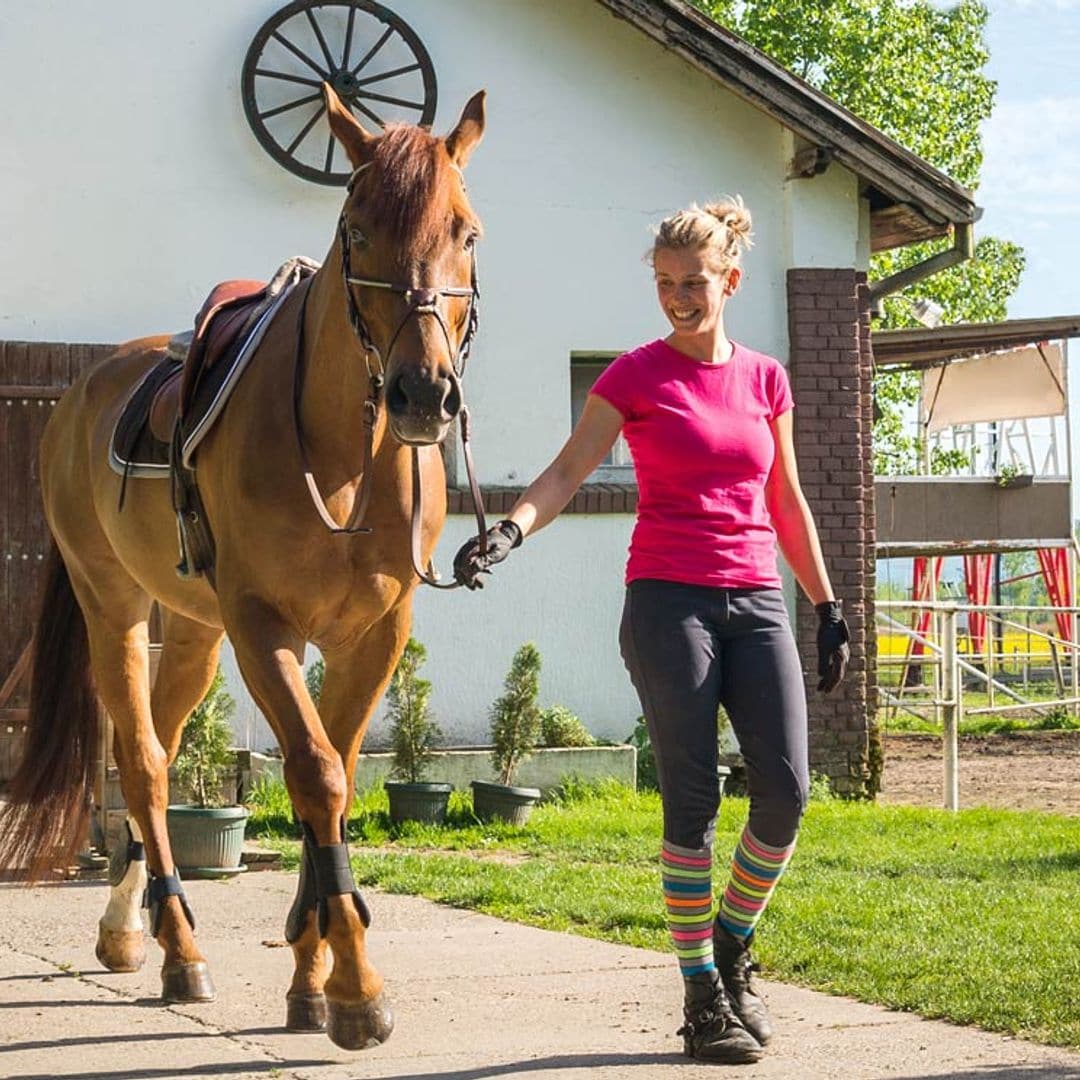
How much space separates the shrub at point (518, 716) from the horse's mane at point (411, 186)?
676cm

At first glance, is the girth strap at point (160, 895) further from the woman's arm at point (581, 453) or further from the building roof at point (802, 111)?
the building roof at point (802, 111)

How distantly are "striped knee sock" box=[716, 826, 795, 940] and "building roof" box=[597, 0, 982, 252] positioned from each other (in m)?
8.20

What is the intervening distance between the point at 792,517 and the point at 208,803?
5.21 meters

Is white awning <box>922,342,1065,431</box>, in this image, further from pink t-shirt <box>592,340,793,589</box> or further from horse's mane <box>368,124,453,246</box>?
horse's mane <box>368,124,453,246</box>

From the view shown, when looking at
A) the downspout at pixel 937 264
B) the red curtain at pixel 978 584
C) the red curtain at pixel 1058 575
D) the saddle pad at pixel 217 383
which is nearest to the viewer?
the saddle pad at pixel 217 383

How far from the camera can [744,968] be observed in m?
5.21

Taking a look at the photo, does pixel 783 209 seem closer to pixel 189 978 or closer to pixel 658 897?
pixel 658 897

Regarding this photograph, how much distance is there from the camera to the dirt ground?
1384cm

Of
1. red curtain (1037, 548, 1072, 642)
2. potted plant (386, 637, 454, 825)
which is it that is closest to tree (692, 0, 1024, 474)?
red curtain (1037, 548, 1072, 642)

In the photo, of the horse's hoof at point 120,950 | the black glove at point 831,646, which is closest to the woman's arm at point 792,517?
the black glove at point 831,646

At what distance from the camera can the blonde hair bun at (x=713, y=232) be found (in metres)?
5.07

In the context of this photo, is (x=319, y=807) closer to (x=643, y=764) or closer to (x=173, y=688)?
(x=173, y=688)

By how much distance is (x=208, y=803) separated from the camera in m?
9.84

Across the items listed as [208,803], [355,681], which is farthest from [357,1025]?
[208,803]
